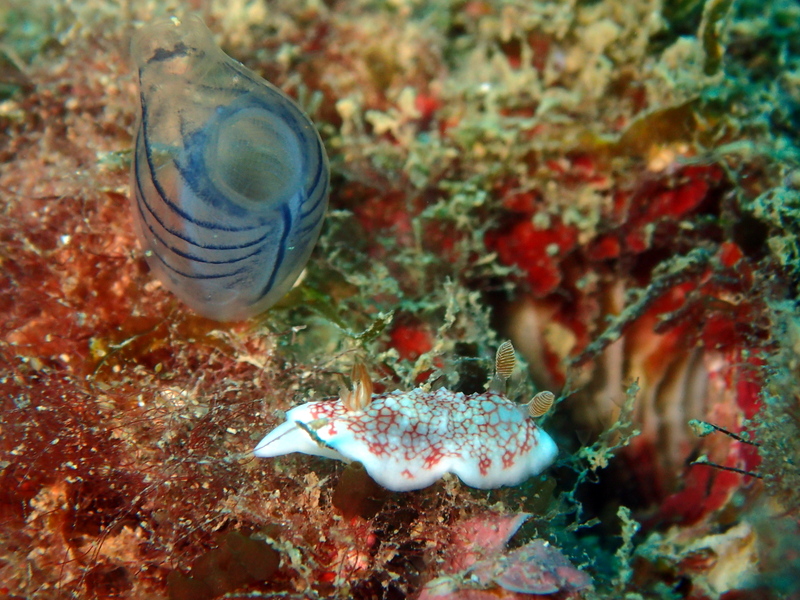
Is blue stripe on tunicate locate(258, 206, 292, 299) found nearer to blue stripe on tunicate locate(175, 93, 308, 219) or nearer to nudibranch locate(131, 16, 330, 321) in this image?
nudibranch locate(131, 16, 330, 321)

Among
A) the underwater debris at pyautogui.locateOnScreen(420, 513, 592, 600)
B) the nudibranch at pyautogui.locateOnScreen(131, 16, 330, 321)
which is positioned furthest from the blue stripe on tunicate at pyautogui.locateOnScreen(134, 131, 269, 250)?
the underwater debris at pyautogui.locateOnScreen(420, 513, 592, 600)

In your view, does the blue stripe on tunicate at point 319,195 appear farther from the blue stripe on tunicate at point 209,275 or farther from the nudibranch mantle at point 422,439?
the nudibranch mantle at point 422,439

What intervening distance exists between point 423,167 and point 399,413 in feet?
6.05

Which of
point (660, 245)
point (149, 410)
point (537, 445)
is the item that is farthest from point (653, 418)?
point (149, 410)

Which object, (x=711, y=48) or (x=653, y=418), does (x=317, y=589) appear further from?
(x=711, y=48)

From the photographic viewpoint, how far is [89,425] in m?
2.10

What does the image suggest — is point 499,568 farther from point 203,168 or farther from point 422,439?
point 203,168

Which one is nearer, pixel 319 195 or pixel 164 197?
pixel 164 197

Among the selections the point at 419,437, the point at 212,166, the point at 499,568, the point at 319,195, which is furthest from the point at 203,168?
the point at 499,568

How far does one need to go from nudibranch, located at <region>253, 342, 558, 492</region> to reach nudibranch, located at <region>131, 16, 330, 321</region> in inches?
28.8

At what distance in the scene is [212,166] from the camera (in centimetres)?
193

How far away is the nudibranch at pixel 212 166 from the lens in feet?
6.40

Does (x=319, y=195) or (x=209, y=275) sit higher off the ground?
(x=319, y=195)

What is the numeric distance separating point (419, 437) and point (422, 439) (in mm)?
14
